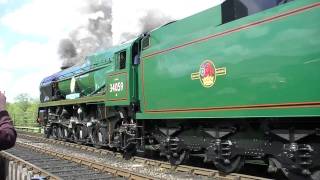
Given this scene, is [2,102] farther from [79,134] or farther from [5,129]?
[79,134]

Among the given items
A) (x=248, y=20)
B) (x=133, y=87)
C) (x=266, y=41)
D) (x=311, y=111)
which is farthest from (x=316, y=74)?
(x=133, y=87)

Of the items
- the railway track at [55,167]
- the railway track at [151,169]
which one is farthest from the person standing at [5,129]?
the railway track at [151,169]

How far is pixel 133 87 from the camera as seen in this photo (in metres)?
11.9

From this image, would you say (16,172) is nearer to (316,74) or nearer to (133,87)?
(133,87)

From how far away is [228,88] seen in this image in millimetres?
8016

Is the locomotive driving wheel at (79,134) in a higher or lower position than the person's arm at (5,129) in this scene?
lower

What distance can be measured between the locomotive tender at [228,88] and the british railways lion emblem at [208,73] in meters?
0.02

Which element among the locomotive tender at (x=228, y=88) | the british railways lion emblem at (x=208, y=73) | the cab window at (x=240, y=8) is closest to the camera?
the locomotive tender at (x=228, y=88)

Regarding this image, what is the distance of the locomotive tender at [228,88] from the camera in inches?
263

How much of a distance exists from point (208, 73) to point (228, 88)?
28.3 inches

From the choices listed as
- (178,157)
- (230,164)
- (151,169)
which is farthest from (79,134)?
(230,164)

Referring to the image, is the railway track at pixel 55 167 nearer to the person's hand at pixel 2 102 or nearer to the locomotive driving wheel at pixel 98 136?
the locomotive driving wheel at pixel 98 136

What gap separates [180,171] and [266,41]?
4.18 metres

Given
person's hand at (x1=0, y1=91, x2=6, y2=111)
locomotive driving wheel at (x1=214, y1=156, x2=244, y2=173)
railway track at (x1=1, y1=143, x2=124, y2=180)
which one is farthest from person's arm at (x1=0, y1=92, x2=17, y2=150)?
locomotive driving wheel at (x1=214, y1=156, x2=244, y2=173)
